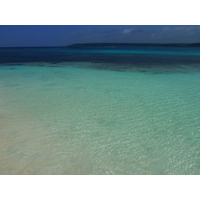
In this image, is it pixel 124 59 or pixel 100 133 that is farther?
pixel 124 59

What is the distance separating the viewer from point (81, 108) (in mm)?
5746

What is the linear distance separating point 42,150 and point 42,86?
5.62 meters

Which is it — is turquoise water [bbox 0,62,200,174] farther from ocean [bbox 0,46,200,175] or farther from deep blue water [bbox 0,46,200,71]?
deep blue water [bbox 0,46,200,71]

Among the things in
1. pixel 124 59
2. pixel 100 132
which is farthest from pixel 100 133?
pixel 124 59

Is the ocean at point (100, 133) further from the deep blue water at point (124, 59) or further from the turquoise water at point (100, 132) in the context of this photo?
the deep blue water at point (124, 59)

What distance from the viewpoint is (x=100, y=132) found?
4227 mm

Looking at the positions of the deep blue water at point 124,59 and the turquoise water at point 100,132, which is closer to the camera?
the turquoise water at point 100,132

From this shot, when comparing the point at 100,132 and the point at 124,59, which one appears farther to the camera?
the point at 124,59

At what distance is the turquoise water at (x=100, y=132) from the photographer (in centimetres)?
315

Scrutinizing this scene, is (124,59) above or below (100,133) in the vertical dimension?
below

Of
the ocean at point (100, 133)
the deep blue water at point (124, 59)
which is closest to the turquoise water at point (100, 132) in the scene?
the ocean at point (100, 133)

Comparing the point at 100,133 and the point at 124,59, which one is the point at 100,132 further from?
the point at 124,59

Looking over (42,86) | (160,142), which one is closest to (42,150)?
(160,142)
